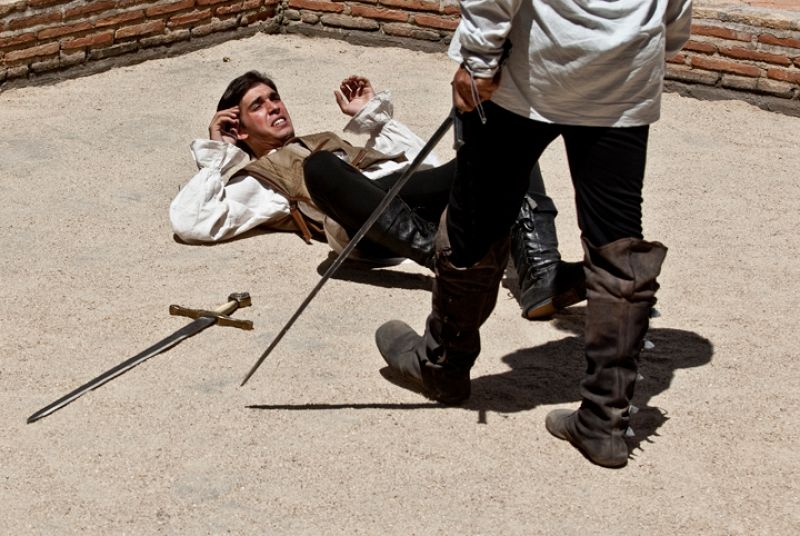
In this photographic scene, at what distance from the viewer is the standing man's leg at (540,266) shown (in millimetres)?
4184

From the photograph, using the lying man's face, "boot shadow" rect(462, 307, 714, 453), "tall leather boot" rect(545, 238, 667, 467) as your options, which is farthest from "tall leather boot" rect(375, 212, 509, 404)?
the lying man's face

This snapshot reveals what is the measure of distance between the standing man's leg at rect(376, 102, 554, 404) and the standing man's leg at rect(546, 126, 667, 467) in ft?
0.50

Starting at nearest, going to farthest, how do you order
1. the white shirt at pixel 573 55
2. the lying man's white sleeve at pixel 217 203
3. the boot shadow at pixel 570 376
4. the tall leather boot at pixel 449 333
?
the white shirt at pixel 573 55 < the tall leather boot at pixel 449 333 < the boot shadow at pixel 570 376 < the lying man's white sleeve at pixel 217 203

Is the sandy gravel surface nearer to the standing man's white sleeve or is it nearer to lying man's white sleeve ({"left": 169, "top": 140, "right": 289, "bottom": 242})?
lying man's white sleeve ({"left": 169, "top": 140, "right": 289, "bottom": 242})

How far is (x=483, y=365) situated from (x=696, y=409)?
2.18ft

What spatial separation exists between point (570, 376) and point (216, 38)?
13.8ft

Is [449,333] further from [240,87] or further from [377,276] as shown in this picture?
[240,87]

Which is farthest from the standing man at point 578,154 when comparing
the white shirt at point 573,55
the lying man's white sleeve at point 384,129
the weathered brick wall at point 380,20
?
the weathered brick wall at point 380,20

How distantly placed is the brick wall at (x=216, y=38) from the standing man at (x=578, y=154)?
3.60m

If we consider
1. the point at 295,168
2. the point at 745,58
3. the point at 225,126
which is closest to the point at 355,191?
the point at 295,168

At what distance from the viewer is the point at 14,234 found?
484cm

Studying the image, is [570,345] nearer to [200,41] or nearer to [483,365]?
[483,365]

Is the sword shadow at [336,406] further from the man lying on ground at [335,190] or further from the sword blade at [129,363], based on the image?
the man lying on ground at [335,190]

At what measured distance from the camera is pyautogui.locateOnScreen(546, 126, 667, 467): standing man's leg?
3051 mm
